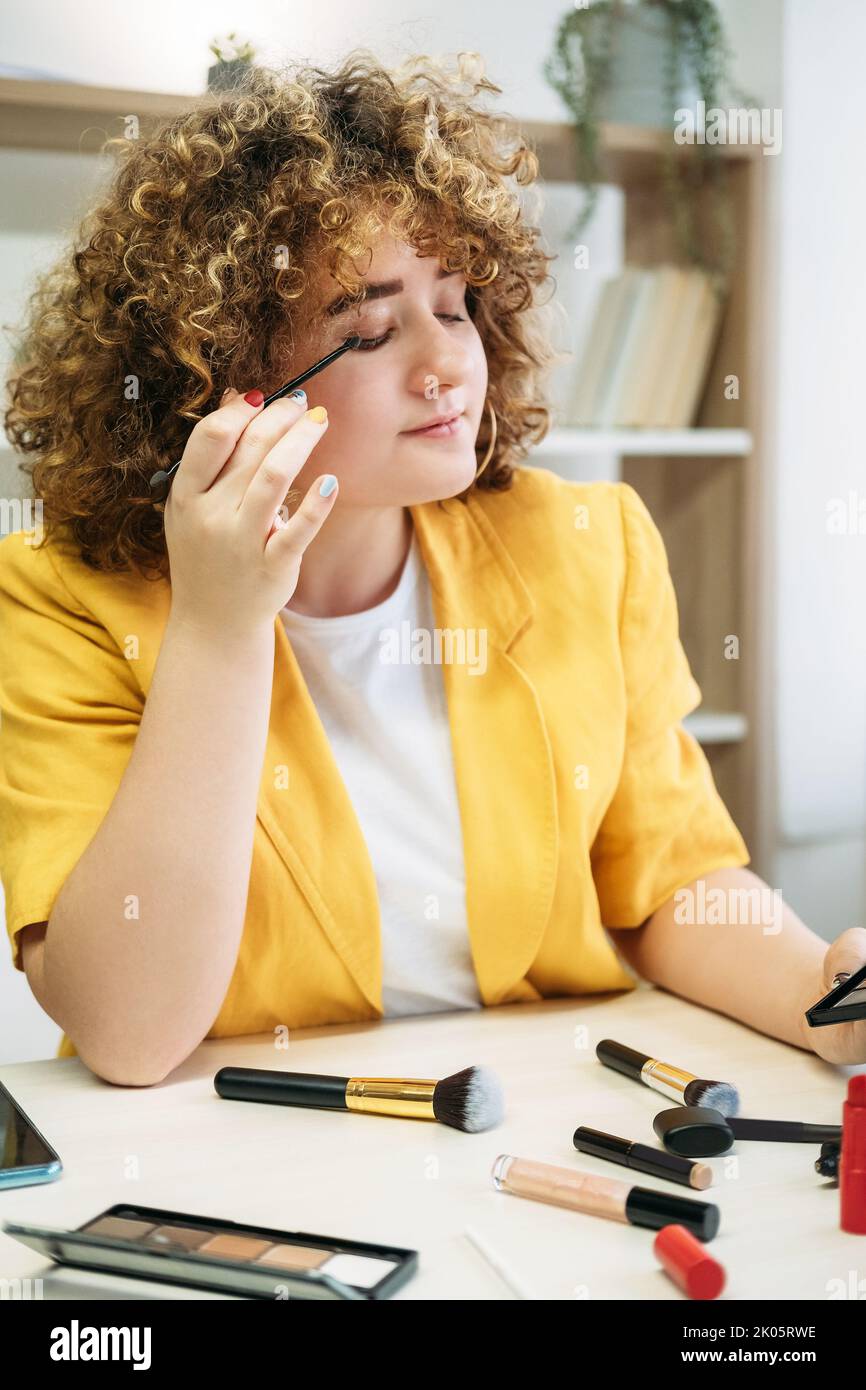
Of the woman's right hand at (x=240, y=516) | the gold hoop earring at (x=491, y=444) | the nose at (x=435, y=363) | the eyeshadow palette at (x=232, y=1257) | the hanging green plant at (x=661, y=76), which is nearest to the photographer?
the eyeshadow palette at (x=232, y=1257)

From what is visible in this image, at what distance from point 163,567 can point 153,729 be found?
19cm

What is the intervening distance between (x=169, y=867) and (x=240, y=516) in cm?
23

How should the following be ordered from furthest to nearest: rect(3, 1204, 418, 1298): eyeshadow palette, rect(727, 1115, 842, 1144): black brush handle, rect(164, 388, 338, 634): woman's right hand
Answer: rect(164, 388, 338, 634): woman's right hand < rect(727, 1115, 842, 1144): black brush handle < rect(3, 1204, 418, 1298): eyeshadow palette

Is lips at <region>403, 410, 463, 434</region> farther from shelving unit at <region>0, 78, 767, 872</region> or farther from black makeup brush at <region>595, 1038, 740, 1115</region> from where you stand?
shelving unit at <region>0, 78, 767, 872</region>

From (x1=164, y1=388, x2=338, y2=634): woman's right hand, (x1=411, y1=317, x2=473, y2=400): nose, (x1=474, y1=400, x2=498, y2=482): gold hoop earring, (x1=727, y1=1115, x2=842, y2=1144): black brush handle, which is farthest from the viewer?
(x1=474, y1=400, x2=498, y2=482): gold hoop earring

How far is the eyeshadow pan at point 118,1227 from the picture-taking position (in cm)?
63

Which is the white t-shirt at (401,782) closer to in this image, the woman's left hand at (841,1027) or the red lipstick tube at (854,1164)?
the woman's left hand at (841,1027)

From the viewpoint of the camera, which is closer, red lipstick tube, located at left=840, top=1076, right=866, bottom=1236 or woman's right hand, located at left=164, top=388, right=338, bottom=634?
red lipstick tube, located at left=840, top=1076, right=866, bottom=1236

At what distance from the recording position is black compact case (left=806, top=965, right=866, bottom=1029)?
2.49 feet

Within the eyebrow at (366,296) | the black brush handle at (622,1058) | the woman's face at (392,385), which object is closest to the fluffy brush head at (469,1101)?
the black brush handle at (622,1058)

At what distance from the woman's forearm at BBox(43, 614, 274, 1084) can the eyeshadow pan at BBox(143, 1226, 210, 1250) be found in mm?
226

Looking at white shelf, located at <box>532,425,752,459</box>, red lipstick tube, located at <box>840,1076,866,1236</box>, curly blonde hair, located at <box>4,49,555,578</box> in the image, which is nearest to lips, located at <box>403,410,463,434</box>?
curly blonde hair, located at <box>4,49,555,578</box>

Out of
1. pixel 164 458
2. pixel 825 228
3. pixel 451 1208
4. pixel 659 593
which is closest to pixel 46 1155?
pixel 451 1208

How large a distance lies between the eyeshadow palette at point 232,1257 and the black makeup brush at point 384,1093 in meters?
0.14
